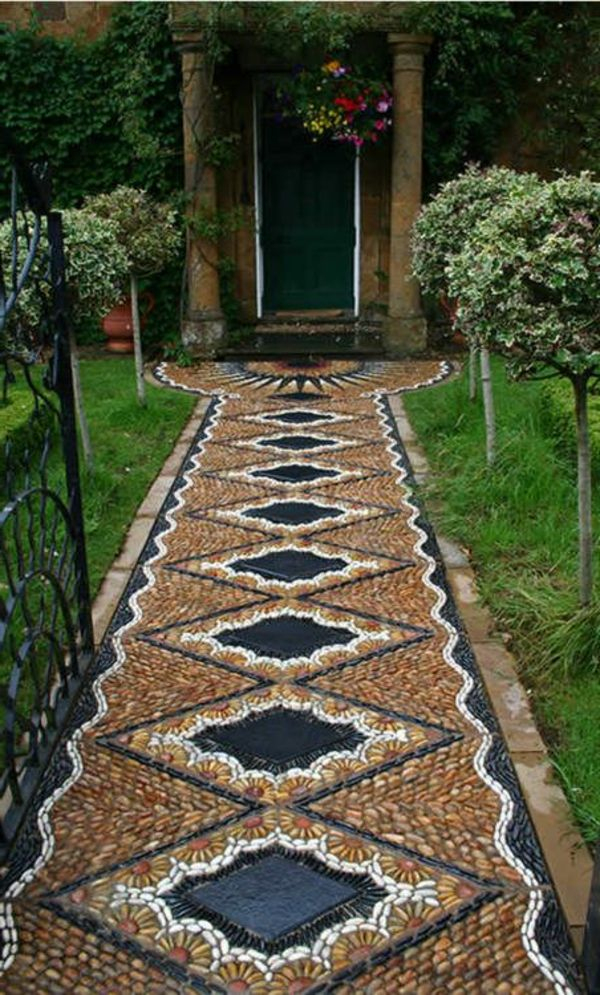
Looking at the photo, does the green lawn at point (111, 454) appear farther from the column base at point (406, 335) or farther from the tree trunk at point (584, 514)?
the column base at point (406, 335)

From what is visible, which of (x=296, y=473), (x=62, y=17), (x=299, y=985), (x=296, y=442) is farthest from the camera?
(x=62, y=17)

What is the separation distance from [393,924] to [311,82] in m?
8.07

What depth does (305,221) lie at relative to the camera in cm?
1046

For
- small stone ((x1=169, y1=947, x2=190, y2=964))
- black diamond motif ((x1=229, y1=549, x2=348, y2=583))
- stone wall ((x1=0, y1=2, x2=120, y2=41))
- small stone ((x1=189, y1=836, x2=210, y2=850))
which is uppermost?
stone wall ((x1=0, y1=2, x2=120, y2=41))

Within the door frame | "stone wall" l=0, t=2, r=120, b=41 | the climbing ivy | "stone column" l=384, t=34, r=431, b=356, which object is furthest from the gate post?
"stone wall" l=0, t=2, r=120, b=41

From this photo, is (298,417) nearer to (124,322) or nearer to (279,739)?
(124,322)

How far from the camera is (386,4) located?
8.32 m

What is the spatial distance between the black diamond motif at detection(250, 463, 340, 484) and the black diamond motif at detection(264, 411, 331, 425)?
110 centimetres

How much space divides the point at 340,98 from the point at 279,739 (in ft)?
23.6

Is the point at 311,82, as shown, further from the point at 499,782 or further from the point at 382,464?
the point at 499,782

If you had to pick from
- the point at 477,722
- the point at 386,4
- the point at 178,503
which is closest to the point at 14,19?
the point at 386,4

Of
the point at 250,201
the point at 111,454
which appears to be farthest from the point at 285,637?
the point at 250,201

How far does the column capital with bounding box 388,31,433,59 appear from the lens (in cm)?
840

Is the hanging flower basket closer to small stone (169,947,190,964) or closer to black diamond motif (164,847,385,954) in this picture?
black diamond motif (164,847,385,954)
